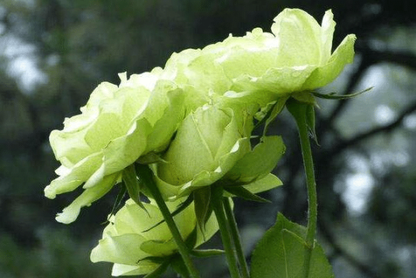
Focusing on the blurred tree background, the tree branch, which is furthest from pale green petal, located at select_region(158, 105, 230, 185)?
the tree branch

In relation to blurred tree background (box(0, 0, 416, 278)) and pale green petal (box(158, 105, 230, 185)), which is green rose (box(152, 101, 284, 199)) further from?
blurred tree background (box(0, 0, 416, 278))

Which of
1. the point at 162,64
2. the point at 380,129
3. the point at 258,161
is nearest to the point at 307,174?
the point at 258,161

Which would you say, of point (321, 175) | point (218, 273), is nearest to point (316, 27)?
point (218, 273)

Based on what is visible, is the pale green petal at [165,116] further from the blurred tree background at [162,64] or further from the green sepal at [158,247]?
the blurred tree background at [162,64]

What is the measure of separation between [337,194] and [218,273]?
0.43 m

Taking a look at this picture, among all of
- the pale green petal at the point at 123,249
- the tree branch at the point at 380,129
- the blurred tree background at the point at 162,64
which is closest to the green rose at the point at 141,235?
the pale green petal at the point at 123,249

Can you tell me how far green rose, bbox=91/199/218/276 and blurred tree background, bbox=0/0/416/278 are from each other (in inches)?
66.5

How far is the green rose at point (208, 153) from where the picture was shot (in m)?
0.28

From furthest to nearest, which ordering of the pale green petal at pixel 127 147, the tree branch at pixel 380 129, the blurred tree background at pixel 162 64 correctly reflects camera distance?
the tree branch at pixel 380 129 → the blurred tree background at pixel 162 64 → the pale green petal at pixel 127 147

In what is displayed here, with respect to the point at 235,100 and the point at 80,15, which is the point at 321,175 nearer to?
the point at 80,15

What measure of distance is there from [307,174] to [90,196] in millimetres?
66

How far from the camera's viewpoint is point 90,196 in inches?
11.6

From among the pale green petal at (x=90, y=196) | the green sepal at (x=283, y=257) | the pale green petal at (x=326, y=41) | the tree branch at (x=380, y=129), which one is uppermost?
the tree branch at (x=380, y=129)

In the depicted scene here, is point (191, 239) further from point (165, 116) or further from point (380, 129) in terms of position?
point (380, 129)
